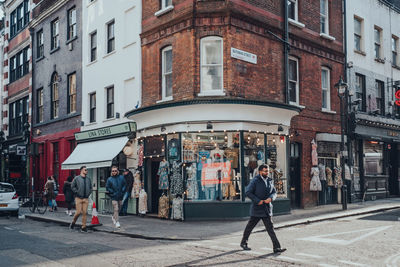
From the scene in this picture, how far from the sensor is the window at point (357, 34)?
75.5 ft

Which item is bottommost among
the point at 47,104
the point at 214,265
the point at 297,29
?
the point at 214,265

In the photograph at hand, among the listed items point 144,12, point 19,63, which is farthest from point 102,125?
point 19,63

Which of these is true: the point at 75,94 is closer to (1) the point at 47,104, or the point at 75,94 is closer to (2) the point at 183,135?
(1) the point at 47,104

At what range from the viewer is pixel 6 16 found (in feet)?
109

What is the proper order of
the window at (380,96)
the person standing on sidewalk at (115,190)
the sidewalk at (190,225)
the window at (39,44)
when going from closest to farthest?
the sidewalk at (190,225), the person standing on sidewalk at (115,190), the window at (380,96), the window at (39,44)

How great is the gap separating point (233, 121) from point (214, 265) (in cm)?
799

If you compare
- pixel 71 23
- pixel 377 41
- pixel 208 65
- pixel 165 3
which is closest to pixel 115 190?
pixel 208 65

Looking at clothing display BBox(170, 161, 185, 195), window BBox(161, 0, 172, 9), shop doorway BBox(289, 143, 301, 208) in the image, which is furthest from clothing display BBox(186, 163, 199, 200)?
window BBox(161, 0, 172, 9)

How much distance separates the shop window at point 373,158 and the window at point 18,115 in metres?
21.3

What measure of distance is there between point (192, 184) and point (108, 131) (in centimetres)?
630

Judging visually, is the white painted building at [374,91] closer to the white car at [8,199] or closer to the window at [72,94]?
the window at [72,94]

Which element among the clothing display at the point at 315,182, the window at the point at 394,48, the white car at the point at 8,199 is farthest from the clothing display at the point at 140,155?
the window at the point at 394,48

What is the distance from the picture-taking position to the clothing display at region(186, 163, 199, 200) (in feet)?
51.8

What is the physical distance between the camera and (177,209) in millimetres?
15766
